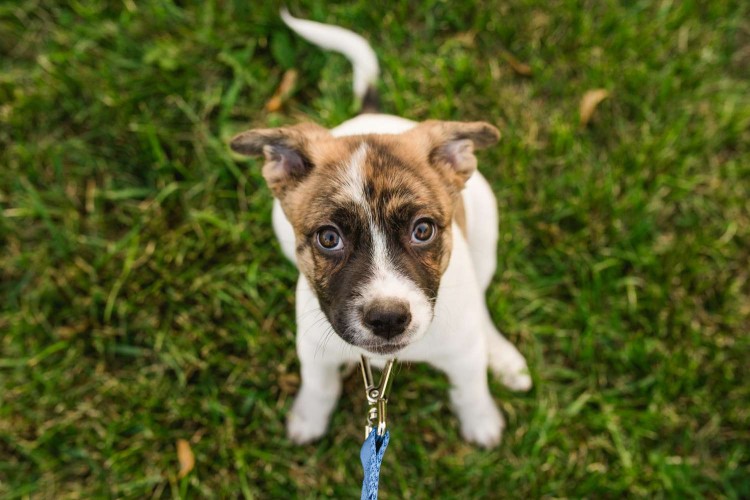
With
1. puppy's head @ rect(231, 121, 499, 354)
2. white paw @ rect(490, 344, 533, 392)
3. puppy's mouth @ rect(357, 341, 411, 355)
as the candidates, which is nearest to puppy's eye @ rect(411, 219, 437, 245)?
puppy's head @ rect(231, 121, 499, 354)

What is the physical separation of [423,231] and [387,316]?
1.60ft

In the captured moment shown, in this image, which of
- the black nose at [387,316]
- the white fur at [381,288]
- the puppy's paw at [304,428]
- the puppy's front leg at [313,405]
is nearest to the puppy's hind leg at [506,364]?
the puppy's front leg at [313,405]

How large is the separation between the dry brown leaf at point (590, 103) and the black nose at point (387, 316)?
9.58 ft

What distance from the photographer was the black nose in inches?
110

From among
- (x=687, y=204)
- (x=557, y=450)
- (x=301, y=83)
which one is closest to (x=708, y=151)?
(x=687, y=204)

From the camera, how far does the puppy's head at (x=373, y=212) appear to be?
287 centimetres

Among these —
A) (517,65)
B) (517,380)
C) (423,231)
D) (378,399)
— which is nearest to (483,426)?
(517,380)

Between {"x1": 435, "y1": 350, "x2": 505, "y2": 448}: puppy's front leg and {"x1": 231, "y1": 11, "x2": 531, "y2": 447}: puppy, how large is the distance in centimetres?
1

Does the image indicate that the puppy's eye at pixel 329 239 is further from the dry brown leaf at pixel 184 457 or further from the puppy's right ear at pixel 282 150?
the dry brown leaf at pixel 184 457

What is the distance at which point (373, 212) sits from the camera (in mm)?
2967

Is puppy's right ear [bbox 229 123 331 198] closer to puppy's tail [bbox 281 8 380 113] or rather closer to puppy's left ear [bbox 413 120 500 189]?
puppy's left ear [bbox 413 120 500 189]

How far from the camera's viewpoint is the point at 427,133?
11.2 ft

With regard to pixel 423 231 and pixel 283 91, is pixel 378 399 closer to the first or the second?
pixel 423 231

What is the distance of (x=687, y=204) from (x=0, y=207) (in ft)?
16.1
